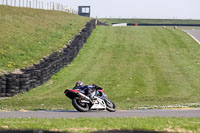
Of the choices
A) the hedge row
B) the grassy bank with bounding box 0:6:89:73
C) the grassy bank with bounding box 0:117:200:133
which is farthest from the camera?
the grassy bank with bounding box 0:6:89:73

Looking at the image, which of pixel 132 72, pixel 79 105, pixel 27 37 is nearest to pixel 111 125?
pixel 79 105

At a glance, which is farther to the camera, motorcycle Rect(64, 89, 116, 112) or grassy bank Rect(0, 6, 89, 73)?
grassy bank Rect(0, 6, 89, 73)

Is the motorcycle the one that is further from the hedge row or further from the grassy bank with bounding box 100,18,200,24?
the grassy bank with bounding box 100,18,200,24

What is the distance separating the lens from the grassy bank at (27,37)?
3247 cm

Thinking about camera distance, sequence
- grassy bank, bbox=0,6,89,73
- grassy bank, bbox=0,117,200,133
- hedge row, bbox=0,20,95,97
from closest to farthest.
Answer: grassy bank, bbox=0,117,200,133 → hedge row, bbox=0,20,95,97 → grassy bank, bbox=0,6,89,73

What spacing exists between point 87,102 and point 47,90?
9767mm

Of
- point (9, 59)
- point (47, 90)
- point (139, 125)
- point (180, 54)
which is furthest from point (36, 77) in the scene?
point (180, 54)

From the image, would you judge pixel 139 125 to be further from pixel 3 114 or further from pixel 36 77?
pixel 36 77

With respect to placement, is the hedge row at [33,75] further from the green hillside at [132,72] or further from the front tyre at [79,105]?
the front tyre at [79,105]

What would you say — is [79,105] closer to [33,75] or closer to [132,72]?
[33,75]

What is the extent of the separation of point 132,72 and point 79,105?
1619 centimetres

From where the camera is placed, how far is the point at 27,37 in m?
42.8

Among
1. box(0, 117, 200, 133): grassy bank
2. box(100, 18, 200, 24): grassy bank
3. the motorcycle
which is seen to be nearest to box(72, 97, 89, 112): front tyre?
the motorcycle

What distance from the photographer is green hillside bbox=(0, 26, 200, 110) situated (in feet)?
70.1
